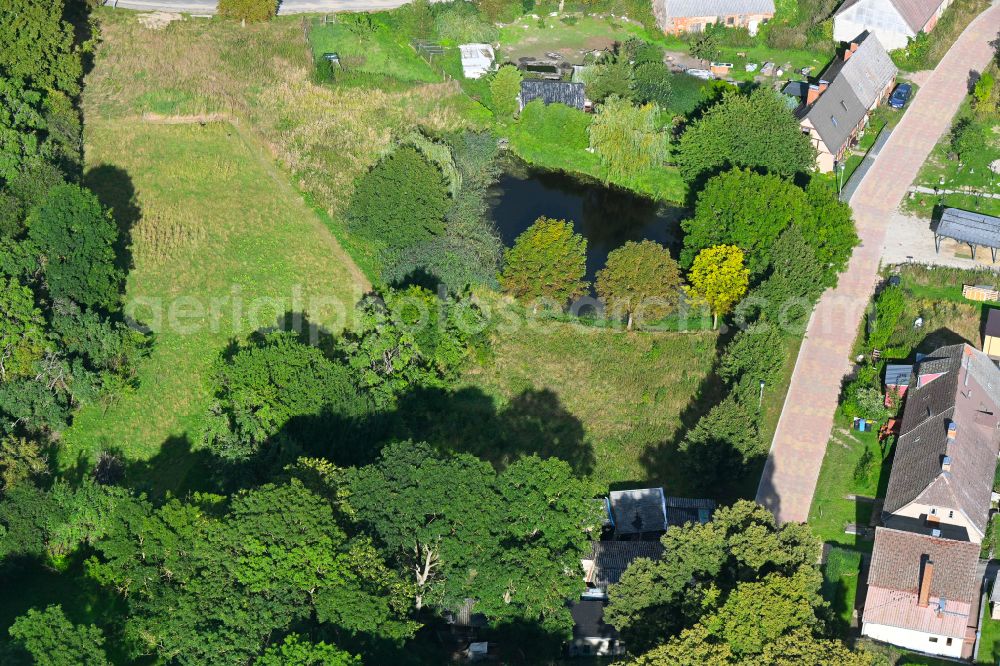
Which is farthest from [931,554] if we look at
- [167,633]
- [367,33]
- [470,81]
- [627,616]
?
[367,33]

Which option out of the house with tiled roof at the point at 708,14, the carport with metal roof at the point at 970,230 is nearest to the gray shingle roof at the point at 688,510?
the carport with metal roof at the point at 970,230

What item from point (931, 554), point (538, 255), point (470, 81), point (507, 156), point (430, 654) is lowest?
point (430, 654)

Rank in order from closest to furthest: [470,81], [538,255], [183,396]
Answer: [183,396] → [538,255] → [470,81]

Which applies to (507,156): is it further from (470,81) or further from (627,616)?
(627,616)

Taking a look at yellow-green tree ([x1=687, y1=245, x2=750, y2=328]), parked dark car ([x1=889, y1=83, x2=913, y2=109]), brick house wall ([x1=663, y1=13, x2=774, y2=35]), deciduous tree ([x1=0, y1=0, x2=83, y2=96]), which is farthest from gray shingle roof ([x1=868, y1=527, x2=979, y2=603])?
deciduous tree ([x1=0, y1=0, x2=83, y2=96])

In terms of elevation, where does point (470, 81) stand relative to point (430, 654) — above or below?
above

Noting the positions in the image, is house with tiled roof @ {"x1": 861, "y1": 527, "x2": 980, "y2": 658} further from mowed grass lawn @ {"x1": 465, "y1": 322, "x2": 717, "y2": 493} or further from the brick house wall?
the brick house wall

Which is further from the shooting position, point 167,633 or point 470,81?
point 470,81

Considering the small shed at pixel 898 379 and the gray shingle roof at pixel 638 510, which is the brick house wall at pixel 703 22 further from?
the gray shingle roof at pixel 638 510
